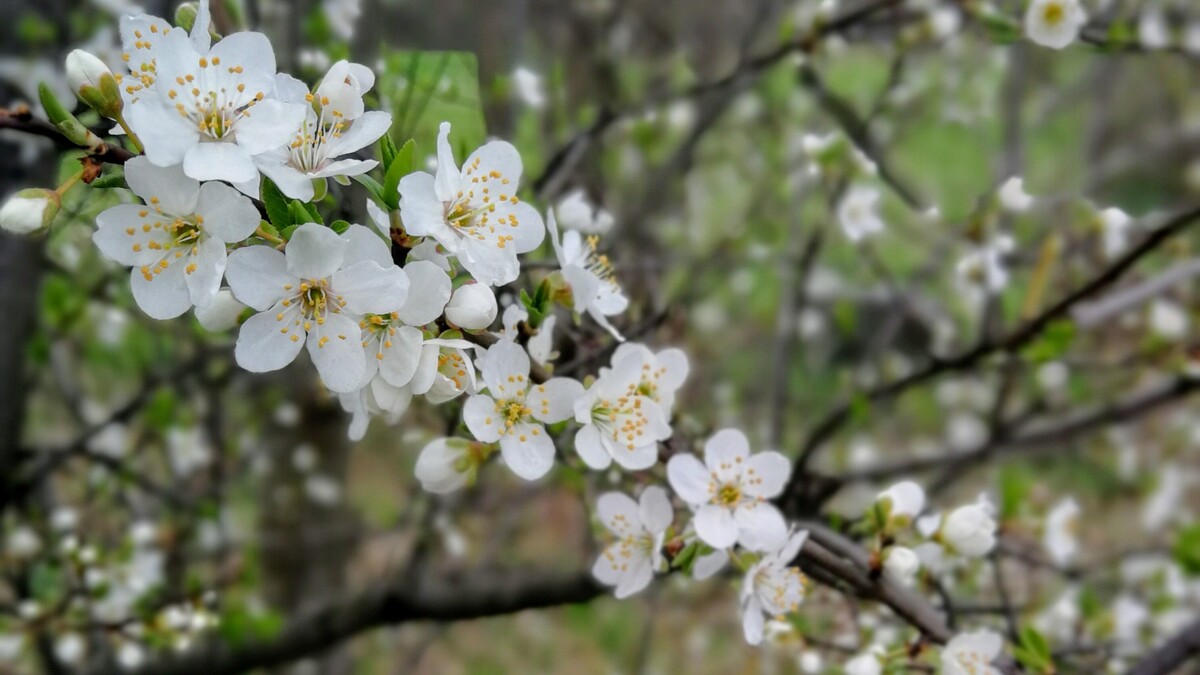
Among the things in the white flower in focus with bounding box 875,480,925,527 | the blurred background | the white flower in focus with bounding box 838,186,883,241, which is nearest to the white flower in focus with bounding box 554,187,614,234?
the blurred background

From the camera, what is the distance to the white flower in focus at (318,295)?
738 mm

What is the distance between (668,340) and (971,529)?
0.81m

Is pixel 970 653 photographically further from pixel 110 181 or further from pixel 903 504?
pixel 110 181

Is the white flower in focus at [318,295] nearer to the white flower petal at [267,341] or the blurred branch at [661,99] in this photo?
the white flower petal at [267,341]

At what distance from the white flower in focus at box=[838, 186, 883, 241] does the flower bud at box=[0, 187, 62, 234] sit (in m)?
1.47

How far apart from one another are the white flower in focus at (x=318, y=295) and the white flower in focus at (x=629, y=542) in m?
0.36

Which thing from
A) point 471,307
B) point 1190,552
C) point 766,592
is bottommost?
point 766,592

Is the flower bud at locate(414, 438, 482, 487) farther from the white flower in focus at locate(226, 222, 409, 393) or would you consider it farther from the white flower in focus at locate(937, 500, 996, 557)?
the white flower in focus at locate(937, 500, 996, 557)

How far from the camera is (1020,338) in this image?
173 cm

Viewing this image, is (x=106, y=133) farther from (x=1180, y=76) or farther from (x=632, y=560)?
(x=1180, y=76)

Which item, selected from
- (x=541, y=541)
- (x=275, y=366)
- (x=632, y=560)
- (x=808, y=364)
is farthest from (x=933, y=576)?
(x=541, y=541)

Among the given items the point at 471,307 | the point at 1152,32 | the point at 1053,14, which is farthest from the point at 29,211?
the point at 1152,32

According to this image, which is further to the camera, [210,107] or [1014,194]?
[1014,194]

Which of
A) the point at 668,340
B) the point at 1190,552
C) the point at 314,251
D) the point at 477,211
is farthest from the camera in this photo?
the point at 668,340
